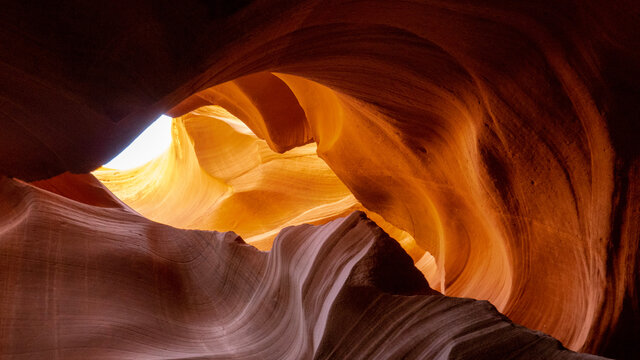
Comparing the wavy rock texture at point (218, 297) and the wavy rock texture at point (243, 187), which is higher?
the wavy rock texture at point (243, 187)

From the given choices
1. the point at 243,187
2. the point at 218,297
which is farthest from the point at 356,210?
the point at 243,187

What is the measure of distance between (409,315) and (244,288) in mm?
1131

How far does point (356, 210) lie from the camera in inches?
102

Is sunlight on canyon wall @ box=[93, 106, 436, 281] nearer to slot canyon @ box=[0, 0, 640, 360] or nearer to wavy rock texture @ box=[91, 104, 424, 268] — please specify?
wavy rock texture @ box=[91, 104, 424, 268]

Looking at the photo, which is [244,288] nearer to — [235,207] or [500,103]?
[500,103]

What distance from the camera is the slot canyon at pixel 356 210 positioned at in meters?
1.58

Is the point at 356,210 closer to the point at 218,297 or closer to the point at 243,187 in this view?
the point at 218,297

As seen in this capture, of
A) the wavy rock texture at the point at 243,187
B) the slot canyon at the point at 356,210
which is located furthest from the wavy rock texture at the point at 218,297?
the wavy rock texture at the point at 243,187

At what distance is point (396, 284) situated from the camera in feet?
6.21

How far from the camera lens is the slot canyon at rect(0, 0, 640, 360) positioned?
1.58 m

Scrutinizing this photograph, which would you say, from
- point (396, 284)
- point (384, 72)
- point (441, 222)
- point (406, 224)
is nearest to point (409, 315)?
point (396, 284)

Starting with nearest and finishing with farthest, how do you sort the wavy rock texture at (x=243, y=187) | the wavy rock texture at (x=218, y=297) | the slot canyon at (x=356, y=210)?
the slot canyon at (x=356, y=210)
the wavy rock texture at (x=218, y=297)
the wavy rock texture at (x=243, y=187)

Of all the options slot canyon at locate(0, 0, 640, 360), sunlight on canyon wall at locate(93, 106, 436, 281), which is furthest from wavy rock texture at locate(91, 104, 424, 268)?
slot canyon at locate(0, 0, 640, 360)

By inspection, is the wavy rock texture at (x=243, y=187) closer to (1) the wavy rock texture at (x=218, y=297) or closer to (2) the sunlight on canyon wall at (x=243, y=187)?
(2) the sunlight on canyon wall at (x=243, y=187)
